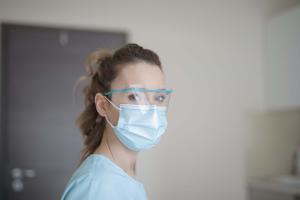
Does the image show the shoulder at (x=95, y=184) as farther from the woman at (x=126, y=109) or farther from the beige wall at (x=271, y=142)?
the beige wall at (x=271, y=142)

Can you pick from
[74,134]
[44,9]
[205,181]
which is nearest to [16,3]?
[44,9]

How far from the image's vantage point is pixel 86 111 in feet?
4.68

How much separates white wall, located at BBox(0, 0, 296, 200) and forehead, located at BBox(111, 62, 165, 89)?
1.58 metres

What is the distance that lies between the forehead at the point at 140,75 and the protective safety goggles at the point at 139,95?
0.01 meters

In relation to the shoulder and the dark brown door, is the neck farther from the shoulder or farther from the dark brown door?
the dark brown door

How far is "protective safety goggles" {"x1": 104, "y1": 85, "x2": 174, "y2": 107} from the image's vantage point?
4.03 ft

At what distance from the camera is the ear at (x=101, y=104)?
1309 mm

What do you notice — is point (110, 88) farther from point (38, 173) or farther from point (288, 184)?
point (288, 184)

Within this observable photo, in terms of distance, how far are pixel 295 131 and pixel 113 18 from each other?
1.79 meters

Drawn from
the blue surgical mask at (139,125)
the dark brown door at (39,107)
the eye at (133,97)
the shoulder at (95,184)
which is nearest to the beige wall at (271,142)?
the dark brown door at (39,107)

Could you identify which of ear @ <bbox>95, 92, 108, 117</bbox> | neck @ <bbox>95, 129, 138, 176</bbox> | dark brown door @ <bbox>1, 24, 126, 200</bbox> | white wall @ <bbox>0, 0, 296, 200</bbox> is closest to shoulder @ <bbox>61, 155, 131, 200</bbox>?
neck @ <bbox>95, 129, 138, 176</bbox>

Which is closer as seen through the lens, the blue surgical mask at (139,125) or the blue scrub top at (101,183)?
the blue scrub top at (101,183)

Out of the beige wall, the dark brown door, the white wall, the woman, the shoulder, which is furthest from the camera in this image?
the beige wall

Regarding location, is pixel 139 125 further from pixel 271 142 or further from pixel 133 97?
pixel 271 142
